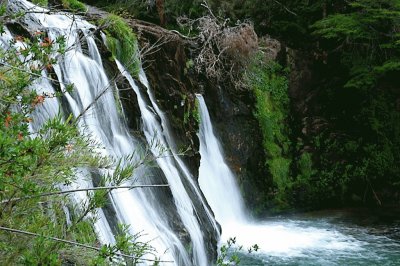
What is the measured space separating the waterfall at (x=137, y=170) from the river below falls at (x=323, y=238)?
1450 mm

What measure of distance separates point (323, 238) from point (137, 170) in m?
4.67

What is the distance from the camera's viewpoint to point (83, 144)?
2512mm

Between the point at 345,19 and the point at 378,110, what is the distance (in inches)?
112

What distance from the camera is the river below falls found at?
26.7 feet

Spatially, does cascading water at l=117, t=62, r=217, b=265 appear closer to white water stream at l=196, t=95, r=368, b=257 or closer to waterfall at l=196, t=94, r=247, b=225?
white water stream at l=196, t=95, r=368, b=257

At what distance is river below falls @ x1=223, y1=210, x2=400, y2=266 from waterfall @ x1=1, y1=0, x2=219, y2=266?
1450 mm

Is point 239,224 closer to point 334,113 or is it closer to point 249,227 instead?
point 249,227

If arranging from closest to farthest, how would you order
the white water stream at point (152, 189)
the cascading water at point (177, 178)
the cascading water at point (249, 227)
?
the white water stream at point (152, 189) < the cascading water at point (177, 178) < the cascading water at point (249, 227)

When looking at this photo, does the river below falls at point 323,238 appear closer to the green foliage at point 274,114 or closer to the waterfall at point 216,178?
the waterfall at point 216,178

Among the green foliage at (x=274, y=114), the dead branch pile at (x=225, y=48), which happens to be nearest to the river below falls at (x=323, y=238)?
the green foliage at (x=274, y=114)

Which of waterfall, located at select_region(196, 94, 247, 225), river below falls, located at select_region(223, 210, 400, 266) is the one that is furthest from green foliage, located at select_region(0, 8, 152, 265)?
waterfall, located at select_region(196, 94, 247, 225)

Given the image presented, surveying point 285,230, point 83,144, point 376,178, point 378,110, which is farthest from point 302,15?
point 83,144

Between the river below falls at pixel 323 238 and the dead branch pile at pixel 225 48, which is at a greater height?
the dead branch pile at pixel 225 48

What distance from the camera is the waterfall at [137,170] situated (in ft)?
19.3
